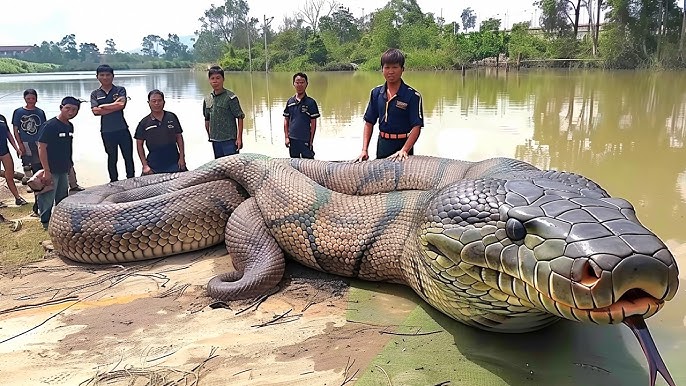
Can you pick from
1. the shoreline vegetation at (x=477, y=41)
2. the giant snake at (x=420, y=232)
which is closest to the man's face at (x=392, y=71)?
the giant snake at (x=420, y=232)

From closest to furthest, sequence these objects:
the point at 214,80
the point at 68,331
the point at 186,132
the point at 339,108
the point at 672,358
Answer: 1. the point at 672,358
2. the point at 68,331
3. the point at 214,80
4. the point at 186,132
5. the point at 339,108

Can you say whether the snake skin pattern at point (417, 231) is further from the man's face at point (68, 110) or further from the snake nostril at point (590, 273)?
the man's face at point (68, 110)

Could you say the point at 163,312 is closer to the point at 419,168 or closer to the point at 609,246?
the point at 419,168

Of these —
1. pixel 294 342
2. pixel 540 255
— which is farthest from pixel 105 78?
pixel 540 255

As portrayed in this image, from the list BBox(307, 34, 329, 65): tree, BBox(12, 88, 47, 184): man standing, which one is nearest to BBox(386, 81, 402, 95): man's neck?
BBox(12, 88, 47, 184): man standing

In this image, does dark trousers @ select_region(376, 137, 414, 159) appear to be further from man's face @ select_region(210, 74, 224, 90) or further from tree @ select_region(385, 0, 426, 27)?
tree @ select_region(385, 0, 426, 27)

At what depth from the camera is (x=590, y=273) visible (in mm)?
2129

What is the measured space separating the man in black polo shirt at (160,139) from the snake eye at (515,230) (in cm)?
540

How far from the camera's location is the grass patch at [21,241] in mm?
5156

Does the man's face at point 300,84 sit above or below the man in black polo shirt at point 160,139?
above

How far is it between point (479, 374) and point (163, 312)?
7.47 feet

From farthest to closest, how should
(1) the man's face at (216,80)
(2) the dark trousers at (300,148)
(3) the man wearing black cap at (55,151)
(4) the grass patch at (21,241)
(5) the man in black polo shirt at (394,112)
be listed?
(2) the dark trousers at (300,148), (1) the man's face at (216,80), (3) the man wearing black cap at (55,151), (5) the man in black polo shirt at (394,112), (4) the grass patch at (21,241)

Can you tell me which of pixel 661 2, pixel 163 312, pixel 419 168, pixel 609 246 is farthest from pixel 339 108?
pixel 661 2

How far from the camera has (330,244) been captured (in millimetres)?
4164
